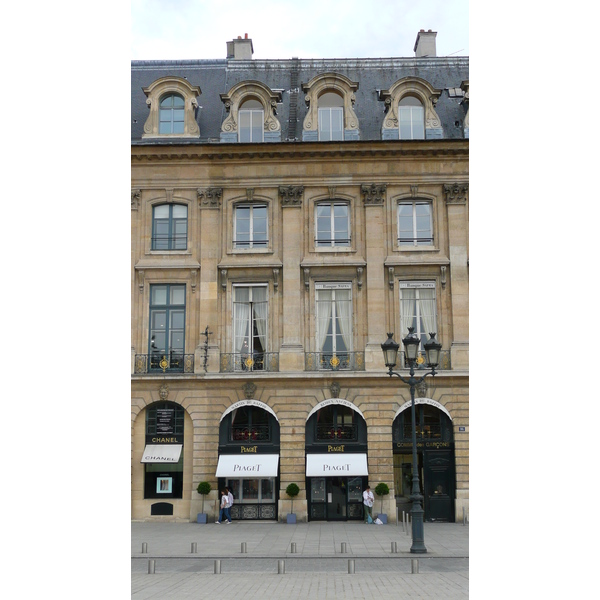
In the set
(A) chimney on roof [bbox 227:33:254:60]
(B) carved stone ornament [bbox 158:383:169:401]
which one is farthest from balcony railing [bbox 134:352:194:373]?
(A) chimney on roof [bbox 227:33:254:60]

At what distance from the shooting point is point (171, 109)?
98.1ft

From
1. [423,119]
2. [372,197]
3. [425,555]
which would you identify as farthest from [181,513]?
[423,119]

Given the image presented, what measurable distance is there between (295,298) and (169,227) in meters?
6.37

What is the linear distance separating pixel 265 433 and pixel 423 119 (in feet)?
49.7

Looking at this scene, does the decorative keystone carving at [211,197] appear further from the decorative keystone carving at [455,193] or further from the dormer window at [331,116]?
the decorative keystone carving at [455,193]

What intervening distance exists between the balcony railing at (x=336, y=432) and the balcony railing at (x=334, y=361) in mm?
2318

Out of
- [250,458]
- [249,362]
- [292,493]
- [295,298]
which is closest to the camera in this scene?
[292,493]

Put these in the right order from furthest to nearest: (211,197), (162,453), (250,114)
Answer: (250,114), (211,197), (162,453)

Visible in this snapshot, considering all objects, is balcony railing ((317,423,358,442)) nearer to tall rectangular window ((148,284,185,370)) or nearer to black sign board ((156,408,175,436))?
black sign board ((156,408,175,436))

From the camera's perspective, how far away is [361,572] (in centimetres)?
1526

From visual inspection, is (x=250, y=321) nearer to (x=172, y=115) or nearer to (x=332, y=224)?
(x=332, y=224)

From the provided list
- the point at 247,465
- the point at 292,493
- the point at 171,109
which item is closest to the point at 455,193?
the point at 171,109

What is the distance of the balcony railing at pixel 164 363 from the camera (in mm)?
27422

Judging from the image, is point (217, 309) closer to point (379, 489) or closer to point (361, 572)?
point (379, 489)
